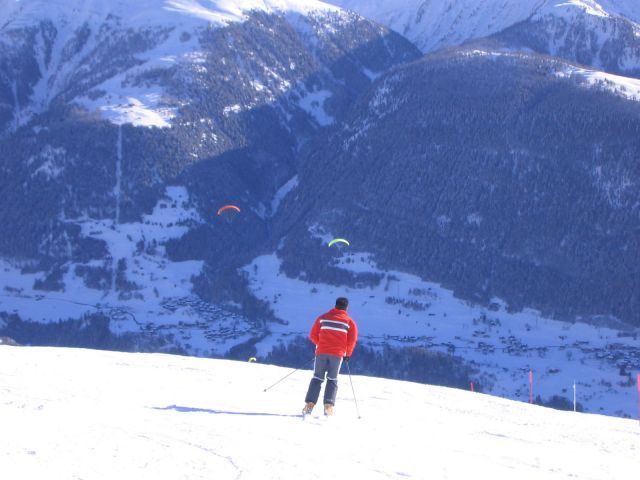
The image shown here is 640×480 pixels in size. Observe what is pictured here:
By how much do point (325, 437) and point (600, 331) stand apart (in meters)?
103

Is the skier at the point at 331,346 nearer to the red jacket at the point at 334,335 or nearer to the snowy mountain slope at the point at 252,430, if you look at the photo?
the red jacket at the point at 334,335

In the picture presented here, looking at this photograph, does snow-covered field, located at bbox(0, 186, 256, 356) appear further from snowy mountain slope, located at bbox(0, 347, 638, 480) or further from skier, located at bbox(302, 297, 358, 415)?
skier, located at bbox(302, 297, 358, 415)

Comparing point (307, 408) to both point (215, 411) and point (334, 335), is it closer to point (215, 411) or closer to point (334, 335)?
point (334, 335)

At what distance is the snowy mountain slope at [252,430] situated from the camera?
18.4 m

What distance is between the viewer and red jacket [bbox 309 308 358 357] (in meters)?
24.1

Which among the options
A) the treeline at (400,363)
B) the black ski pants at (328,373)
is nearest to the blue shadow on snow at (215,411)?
the black ski pants at (328,373)

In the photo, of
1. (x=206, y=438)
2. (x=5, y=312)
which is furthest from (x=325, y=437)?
(x=5, y=312)

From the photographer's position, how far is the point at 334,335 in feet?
79.4

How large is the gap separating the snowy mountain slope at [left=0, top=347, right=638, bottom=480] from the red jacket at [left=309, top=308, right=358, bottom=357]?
1.54m

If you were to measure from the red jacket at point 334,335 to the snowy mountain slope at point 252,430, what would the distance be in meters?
1.54

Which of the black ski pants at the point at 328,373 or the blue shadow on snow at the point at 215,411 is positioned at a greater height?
the black ski pants at the point at 328,373

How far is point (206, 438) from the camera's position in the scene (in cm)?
2033

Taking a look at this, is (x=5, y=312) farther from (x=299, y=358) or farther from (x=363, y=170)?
(x=363, y=170)

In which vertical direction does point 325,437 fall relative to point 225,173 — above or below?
above
